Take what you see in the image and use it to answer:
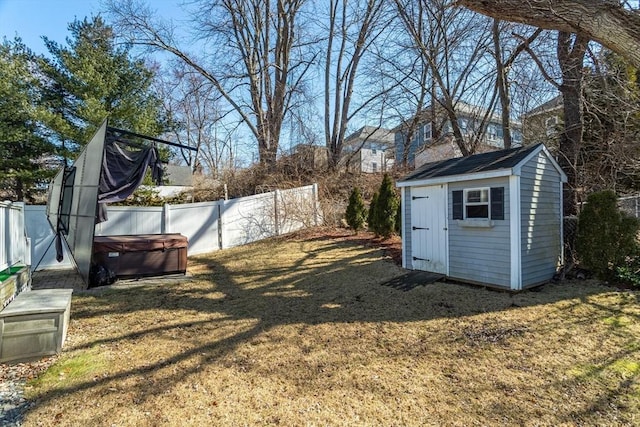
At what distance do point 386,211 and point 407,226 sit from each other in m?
2.47

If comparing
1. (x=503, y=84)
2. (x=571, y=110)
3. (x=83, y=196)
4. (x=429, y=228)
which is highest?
(x=503, y=84)

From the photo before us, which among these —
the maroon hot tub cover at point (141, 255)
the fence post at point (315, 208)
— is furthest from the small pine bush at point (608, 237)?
the fence post at point (315, 208)

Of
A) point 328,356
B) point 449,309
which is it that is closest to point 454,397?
point 328,356

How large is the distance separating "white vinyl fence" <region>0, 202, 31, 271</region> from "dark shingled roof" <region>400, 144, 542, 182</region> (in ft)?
22.0

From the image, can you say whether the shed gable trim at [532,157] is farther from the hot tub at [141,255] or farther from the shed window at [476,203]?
the hot tub at [141,255]

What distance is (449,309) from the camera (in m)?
4.73

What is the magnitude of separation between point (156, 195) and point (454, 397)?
41.0 ft

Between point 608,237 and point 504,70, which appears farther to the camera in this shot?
point 504,70

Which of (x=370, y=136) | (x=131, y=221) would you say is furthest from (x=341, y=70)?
(x=131, y=221)

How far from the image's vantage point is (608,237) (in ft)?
18.7

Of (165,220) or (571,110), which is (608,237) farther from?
(165,220)

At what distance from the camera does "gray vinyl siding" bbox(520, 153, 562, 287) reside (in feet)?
18.2

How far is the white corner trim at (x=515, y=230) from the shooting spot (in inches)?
211

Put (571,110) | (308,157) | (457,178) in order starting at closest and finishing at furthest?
(457,178), (571,110), (308,157)
